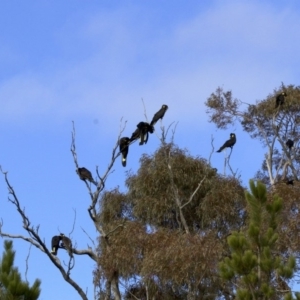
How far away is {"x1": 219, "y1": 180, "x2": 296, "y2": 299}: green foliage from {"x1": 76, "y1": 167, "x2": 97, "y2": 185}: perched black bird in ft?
15.8

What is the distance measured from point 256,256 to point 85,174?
205 inches

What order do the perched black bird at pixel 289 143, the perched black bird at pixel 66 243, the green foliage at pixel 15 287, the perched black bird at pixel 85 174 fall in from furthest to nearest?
the perched black bird at pixel 289 143 → the perched black bird at pixel 85 174 → the perched black bird at pixel 66 243 → the green foliage at pixel 15 287

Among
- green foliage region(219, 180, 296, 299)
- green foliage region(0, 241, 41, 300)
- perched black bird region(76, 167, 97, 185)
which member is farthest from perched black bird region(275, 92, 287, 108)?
green foliage region(0, 241, 41, 300)

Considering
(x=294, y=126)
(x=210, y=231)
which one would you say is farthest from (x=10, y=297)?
(x=294, y=126)

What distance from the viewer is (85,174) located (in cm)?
1294

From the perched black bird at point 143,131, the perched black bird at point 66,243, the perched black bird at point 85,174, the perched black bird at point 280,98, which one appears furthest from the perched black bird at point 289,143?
the perched black bird at point 66,243

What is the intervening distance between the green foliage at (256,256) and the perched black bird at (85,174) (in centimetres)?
482

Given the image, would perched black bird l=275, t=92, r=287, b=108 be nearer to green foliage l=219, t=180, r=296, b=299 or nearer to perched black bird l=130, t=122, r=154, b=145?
perched black bird l=130, t=122, r=154, b=145

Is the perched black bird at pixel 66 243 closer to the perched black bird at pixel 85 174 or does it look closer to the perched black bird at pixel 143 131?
the perched black bird at pixel 85 174

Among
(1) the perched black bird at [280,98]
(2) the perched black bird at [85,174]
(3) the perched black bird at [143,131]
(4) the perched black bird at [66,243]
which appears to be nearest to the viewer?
(4) the perched black bird at [66,243]

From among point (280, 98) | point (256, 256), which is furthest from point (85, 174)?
point (280, 98)

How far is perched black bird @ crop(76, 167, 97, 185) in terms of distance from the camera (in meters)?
12.8

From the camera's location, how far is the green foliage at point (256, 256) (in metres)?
7.87

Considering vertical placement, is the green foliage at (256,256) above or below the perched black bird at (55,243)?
below
